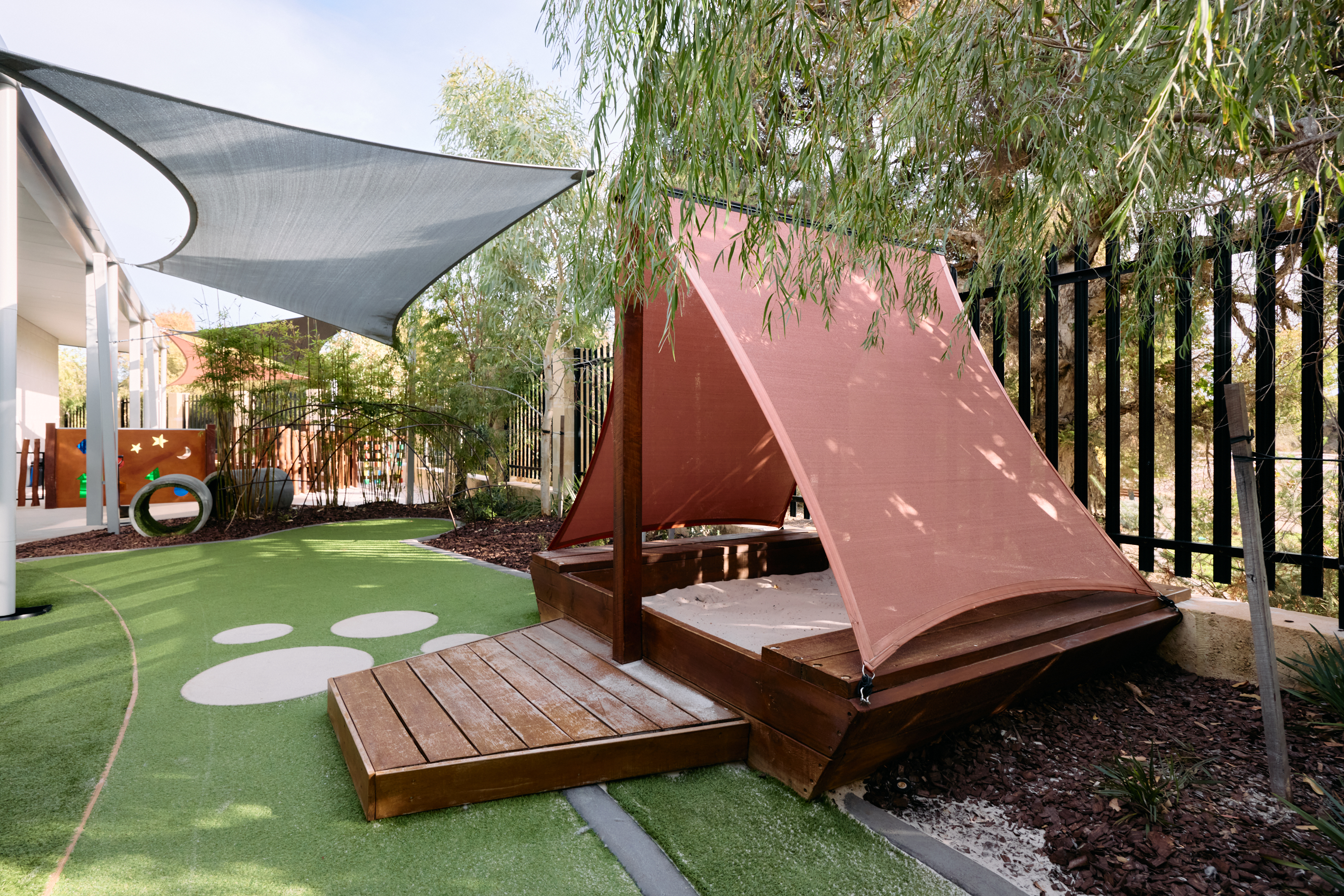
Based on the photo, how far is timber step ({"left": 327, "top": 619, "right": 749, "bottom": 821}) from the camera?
165 centimetres

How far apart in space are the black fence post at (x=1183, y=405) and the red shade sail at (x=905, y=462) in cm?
41

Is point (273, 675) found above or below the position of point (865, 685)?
below

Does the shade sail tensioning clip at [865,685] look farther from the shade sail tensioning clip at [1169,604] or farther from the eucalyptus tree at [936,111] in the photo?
the shade sail tensioning clip at [1169,604]

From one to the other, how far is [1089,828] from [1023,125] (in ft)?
5.64

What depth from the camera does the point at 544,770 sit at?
1724 millimetres

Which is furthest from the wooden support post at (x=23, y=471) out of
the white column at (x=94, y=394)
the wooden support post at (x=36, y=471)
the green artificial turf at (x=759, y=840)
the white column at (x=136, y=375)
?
the green artificial turf at (x=759, y=840)

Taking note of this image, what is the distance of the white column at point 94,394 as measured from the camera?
6.12 metres

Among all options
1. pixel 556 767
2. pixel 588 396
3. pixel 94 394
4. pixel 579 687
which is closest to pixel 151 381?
pixel 94 394

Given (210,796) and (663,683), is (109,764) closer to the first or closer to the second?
(210,796)

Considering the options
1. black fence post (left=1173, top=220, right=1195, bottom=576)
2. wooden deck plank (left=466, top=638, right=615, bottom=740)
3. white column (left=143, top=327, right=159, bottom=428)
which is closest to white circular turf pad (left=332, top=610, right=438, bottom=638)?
wooden deck plank (left=466, top=638, right=615, bottom=740)

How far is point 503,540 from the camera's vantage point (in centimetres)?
565

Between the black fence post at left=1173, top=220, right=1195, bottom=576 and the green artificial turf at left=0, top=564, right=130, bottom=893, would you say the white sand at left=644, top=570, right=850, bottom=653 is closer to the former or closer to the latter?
the black fence post at left=1173, top=220, right=1195, bottom=576

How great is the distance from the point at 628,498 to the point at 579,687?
2.14 feet

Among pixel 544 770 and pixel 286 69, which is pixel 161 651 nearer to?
pixel 544 770
